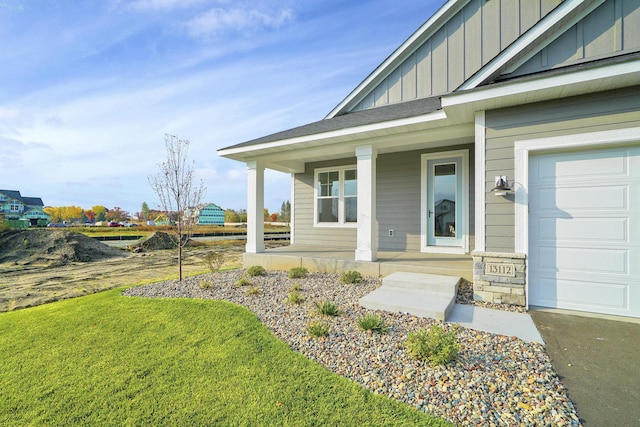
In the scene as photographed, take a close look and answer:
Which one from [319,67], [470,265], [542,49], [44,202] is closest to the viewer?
[542,49]

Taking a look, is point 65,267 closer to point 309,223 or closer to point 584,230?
point 309,223

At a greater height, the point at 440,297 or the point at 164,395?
the point at 440,297

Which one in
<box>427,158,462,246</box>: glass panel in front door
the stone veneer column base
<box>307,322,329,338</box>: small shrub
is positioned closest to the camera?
<box>307,322,329,338</box>: small shrub

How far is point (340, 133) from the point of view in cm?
544

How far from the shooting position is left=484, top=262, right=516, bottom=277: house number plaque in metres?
3.88

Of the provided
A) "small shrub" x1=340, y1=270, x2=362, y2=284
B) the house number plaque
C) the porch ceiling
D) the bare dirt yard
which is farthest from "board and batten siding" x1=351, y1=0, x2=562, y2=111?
the bare dirt yard

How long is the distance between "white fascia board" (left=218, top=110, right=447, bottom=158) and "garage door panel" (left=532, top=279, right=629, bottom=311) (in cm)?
294

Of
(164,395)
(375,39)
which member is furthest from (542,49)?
(375,39)

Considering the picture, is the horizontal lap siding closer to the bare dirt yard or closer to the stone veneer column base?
the bare dirt yard

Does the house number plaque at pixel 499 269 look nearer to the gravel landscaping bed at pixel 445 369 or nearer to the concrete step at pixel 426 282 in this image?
the concrete step at pixel 426 282

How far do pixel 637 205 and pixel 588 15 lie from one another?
8.45 ft

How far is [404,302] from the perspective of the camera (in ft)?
11.8

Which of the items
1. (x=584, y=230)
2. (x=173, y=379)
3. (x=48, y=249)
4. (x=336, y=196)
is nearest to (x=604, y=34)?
(x=584, y=230)

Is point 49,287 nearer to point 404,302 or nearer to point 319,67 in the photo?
point 404,302
